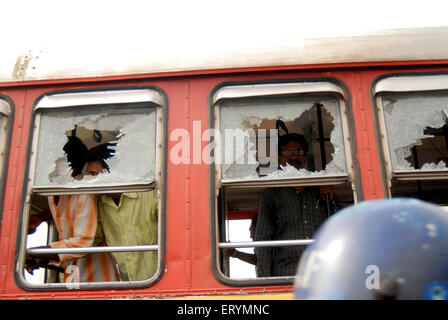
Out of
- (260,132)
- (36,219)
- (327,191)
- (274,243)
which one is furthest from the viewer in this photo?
(36,219)

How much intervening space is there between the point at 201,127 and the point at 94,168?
83 cm

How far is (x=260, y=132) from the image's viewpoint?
2.83 meters

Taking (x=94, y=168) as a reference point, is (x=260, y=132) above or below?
above

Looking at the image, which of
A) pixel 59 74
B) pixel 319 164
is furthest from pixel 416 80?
pixel 59 74

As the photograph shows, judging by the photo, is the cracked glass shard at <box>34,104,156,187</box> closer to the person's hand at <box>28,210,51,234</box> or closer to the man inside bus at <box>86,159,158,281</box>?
the man inside bus at <box>86,159,158,281</box>

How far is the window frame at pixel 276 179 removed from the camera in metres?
2.38

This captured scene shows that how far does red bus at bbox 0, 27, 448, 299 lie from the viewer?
8.09 ft

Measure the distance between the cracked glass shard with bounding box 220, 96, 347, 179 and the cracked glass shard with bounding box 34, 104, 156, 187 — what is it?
448 mm

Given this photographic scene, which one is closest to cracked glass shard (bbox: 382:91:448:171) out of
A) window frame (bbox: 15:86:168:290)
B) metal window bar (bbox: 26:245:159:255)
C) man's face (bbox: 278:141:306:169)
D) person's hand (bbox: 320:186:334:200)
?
person's hand (bbox: 320:186:334:200)

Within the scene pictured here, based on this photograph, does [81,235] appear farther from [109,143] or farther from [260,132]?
[260,132]
